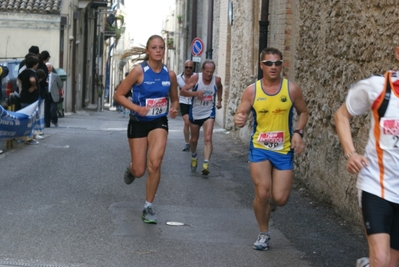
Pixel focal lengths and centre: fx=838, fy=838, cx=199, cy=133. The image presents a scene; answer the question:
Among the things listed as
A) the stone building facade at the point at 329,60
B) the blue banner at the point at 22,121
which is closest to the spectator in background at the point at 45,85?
the blue banner at the point at 22,121

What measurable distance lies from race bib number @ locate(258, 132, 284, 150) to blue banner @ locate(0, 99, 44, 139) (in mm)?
7497

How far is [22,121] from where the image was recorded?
592 inches

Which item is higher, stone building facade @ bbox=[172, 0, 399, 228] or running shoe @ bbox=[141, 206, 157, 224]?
stone building facade @ bbox=[172, 0, 399, 228]

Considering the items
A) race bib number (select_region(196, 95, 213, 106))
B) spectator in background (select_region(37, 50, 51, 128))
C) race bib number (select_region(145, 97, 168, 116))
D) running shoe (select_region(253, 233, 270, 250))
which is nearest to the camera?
running shoe (select_region(253, 233, 270, 250))

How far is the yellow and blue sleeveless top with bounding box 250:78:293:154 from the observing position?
7387mm

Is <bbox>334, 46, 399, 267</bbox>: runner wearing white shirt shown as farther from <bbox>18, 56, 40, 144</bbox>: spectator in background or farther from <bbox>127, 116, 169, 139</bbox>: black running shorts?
<bbox>18, 56, 40, 144</bbox>: spectator in background

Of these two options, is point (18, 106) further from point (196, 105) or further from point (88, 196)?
point (88, 196)

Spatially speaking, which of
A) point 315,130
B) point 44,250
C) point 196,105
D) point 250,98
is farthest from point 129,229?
point 196,105

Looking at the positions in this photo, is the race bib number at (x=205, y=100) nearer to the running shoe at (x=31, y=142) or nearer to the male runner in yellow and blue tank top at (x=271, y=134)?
the running shoe at (x=31, y=142)

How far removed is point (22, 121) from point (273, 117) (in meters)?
8.53

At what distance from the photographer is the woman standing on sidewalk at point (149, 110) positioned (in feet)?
27.7

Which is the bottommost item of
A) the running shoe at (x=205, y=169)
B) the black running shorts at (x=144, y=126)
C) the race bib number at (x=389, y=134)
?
the running shoe at (x=205, y=169)

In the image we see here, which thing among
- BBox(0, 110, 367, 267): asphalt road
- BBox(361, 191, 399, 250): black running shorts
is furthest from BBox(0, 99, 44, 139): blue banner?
BBox(361, 191, 399, 250): black running shorts

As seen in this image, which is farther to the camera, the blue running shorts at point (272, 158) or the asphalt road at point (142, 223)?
the blue running shorts at point (272, 158)
